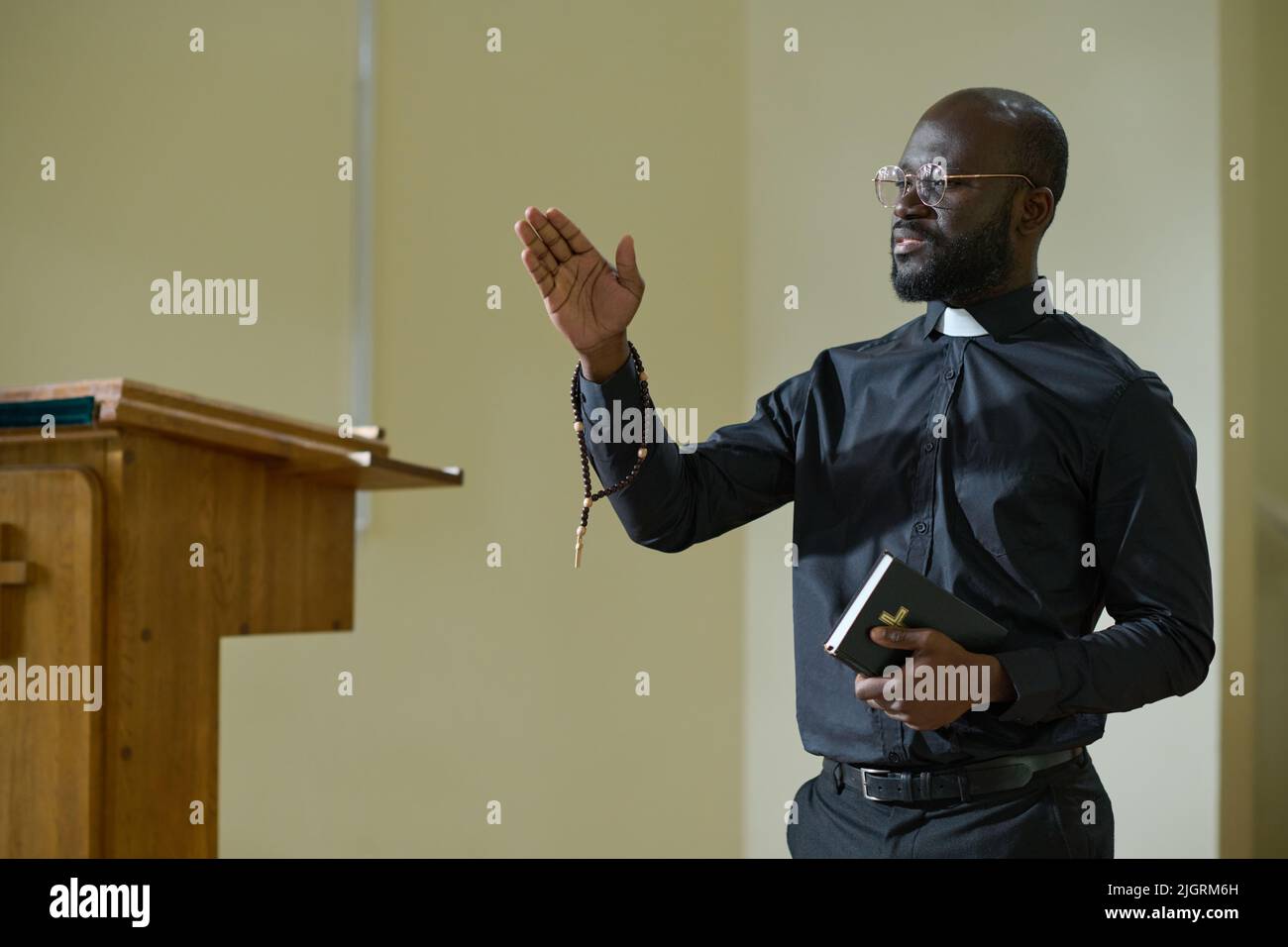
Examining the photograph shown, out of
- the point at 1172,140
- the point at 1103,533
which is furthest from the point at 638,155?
the point at 1103,533

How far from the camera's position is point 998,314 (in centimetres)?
174

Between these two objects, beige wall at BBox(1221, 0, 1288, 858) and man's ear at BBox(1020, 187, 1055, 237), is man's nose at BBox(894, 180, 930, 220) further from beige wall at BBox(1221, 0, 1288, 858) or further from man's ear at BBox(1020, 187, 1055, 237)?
beige wall at BBox(1221, 0, 1288, 858)

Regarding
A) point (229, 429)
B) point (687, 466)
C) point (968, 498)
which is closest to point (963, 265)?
point (968, 498)

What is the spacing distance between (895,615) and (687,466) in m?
0.40

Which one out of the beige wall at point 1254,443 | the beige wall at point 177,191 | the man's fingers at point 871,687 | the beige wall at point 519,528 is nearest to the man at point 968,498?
the man's fingers at point 871,687

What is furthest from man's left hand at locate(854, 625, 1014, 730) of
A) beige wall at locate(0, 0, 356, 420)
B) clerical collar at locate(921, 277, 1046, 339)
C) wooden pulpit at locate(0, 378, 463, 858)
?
beige wall at locate(0, 0, 356, 420)

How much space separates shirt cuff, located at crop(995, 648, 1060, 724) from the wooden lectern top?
1154mm

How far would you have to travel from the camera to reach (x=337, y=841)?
3615 millimetres

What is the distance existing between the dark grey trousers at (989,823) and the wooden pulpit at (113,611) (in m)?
0.94

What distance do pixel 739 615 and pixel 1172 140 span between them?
1.62 m

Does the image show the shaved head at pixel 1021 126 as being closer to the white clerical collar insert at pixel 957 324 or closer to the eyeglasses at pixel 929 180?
the eyeglasses at pixel 929 180

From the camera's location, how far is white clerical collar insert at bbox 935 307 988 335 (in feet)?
5.78

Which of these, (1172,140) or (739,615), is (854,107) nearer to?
(1172,140)

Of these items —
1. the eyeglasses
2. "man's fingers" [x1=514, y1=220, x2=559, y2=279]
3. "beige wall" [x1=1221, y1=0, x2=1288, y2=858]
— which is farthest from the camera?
"beige wall" [x1=1221, y1=0, x2=1288, y2=858]
